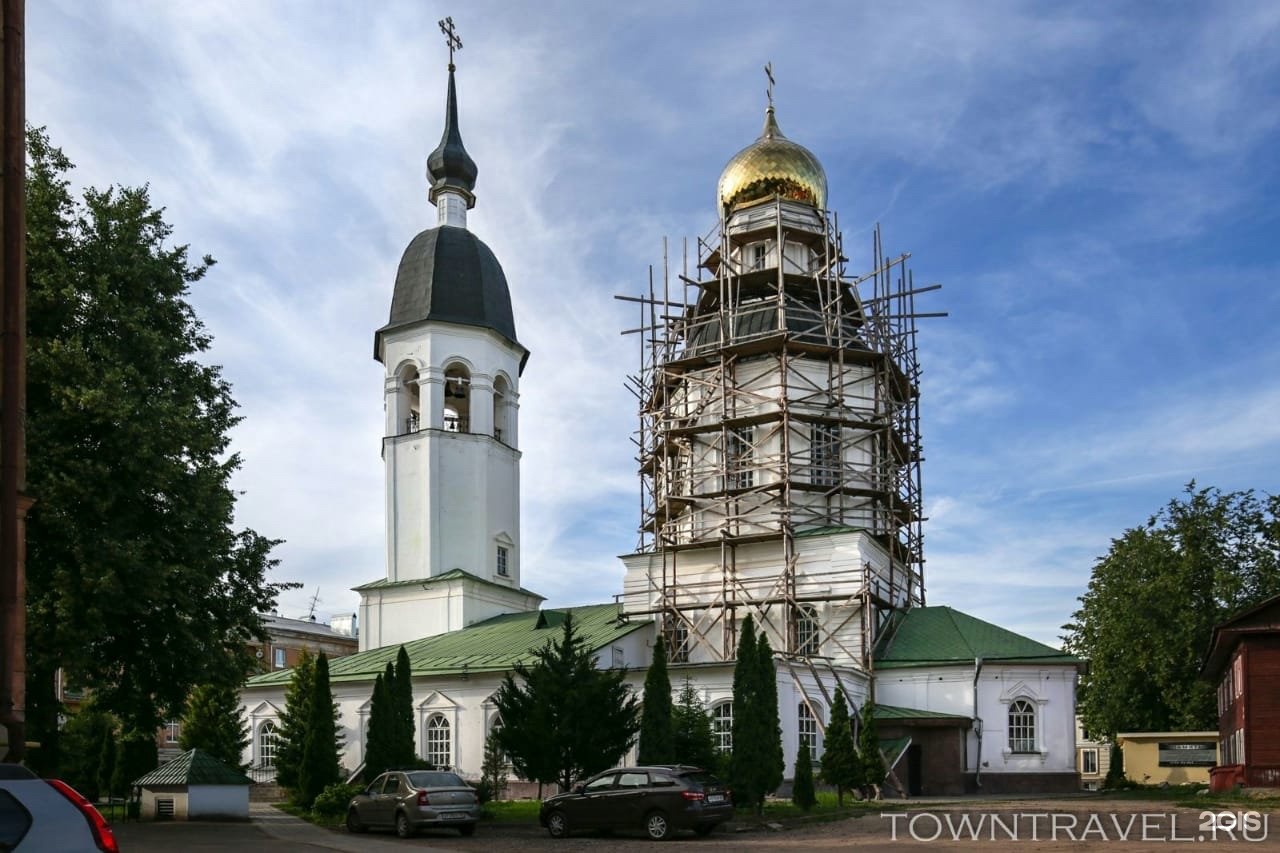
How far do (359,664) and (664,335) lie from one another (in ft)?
48.3

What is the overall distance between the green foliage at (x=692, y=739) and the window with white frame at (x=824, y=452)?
12584 millimetres

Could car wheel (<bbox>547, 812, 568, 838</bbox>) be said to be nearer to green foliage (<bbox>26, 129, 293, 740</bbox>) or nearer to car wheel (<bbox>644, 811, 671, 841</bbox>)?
car wheel (<bbox>644, 811, 671, 841</bbox>)

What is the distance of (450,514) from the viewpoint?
45.7 metres

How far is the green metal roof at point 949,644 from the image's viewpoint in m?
37.0

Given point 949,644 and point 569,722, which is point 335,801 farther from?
point 949,644

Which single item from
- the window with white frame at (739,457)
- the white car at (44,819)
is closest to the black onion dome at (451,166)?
the window with white frame at (739,457)

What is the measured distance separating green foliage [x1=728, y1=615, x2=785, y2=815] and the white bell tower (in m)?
19.3

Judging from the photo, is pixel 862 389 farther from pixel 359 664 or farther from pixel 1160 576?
pixel 359 664

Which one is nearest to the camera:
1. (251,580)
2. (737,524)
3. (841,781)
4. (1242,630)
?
(251,580)

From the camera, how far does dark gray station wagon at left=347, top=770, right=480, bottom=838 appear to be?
74.2ft

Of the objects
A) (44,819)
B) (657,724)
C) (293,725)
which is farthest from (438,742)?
(44,819)

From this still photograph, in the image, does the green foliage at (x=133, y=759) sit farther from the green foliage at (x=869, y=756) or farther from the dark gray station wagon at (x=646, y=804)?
the green foliage at (x=869, y=756)

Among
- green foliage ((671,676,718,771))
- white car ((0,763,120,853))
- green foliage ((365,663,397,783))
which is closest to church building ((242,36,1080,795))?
green foliage ((671,676,718,771))

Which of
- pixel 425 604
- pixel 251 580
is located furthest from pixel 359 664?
pixel 251 580
